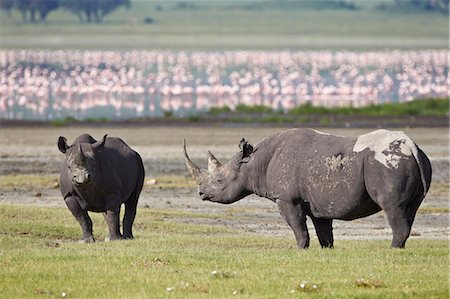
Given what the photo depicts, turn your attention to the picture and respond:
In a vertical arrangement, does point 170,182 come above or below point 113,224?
below

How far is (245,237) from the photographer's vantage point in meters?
18.6

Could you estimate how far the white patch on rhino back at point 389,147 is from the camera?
15.2 meters

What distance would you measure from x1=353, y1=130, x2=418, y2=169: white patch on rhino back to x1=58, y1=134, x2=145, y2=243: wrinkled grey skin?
3586 millimetres

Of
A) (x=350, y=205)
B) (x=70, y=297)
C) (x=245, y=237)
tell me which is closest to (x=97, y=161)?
(x=245, y=237)

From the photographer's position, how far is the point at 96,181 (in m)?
17.6

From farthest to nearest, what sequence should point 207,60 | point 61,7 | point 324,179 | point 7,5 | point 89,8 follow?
point 61,7 < point 89,8 < point 7,5 < point 207,60 < point 324,179

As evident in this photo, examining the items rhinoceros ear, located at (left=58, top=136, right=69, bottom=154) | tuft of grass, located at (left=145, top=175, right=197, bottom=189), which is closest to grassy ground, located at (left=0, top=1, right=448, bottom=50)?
tuft of grass, located at (left=145, top=175, right=197, bottom=189)

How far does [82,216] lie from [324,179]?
3.56 meters

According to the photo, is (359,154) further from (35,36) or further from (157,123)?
(35,36)

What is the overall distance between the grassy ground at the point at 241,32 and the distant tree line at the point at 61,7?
149 cm

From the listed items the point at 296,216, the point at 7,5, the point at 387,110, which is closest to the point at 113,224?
the point at 296,216

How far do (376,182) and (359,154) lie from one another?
18.4 inches

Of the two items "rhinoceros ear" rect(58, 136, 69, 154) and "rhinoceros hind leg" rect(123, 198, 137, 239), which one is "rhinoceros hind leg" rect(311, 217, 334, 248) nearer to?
"rhinoceros hind leg" rect(123, 198, 137, 239)

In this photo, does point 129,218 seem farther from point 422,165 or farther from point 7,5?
point 7,5
